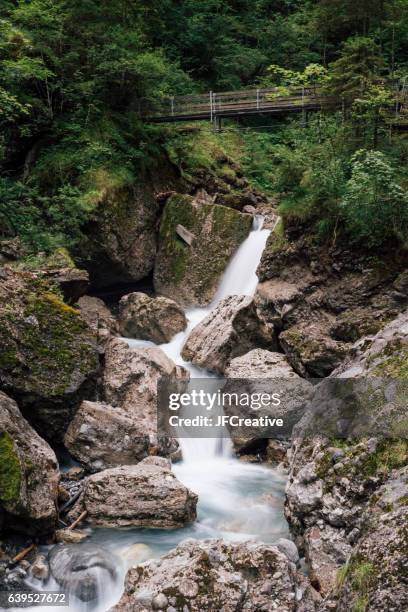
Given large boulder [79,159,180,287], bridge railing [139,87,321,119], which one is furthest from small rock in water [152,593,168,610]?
bridge railing [139,87,321,119]

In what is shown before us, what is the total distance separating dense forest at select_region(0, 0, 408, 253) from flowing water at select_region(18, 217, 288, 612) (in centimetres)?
497

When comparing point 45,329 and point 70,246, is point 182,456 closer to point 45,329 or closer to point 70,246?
point 45,329

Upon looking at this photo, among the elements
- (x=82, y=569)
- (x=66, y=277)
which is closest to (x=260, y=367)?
(x=66, y=277)

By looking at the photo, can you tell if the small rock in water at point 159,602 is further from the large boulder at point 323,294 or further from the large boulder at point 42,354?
the large boulder at point 323,294

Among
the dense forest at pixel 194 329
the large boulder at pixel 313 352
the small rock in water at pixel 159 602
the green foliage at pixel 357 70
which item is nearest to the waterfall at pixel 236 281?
the dense forest at pixel 194 329

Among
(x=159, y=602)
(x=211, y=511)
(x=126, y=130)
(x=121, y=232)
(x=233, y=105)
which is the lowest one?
(x=211, y=511)

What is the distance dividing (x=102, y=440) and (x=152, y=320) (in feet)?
15.9

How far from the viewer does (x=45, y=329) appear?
933 centimetres

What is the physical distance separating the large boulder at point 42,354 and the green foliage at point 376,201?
6.12 metres

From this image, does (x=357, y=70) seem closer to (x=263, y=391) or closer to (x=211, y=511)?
(x=263, y=391)

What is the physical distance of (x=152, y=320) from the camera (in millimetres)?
13344

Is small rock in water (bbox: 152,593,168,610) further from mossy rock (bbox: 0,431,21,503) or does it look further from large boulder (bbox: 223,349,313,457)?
large boulder (bbox: 223,349,313,457)

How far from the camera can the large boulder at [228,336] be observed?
1188 centimetres

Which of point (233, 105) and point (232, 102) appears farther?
point (232, 102)
